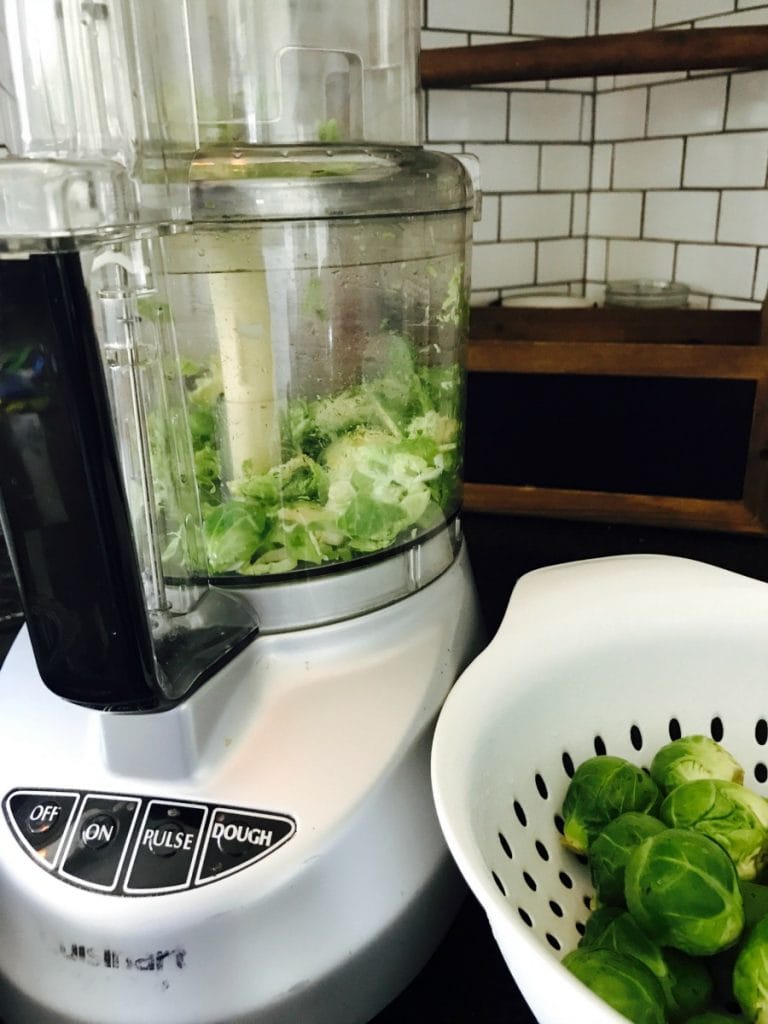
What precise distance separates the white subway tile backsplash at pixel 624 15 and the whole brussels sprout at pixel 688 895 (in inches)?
41.9

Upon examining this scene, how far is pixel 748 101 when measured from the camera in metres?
1.05

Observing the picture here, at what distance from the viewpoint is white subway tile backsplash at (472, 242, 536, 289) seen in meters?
1.30

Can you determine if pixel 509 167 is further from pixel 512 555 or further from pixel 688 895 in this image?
pixel 688 895

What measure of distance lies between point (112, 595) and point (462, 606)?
10.5 inches

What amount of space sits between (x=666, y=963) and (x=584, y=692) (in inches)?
6.8

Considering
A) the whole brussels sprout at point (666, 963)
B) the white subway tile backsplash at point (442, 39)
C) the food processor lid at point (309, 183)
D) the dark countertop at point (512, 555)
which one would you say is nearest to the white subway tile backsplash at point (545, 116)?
the white subway tile backsplash at point (442, 39)

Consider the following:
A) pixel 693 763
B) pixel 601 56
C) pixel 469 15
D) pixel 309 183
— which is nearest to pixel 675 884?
pixel 693 763

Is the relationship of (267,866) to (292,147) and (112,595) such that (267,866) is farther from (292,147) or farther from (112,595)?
(292,147)

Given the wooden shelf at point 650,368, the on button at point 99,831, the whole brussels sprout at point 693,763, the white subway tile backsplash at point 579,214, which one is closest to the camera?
the on button at point 99,831

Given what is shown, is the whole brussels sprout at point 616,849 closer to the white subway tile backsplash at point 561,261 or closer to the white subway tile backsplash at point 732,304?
the white subway tile backsplash at point 732,304

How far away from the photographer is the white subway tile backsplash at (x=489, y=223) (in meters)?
1.28

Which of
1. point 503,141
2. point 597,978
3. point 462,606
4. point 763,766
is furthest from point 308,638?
point 503,141

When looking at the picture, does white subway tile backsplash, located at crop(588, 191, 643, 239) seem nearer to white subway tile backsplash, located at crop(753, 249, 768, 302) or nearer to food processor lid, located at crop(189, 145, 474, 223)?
white subway tile backsplash, located at crop(753, 249, 768, 302)

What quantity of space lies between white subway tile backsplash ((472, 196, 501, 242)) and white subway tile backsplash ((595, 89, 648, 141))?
0.59ft
